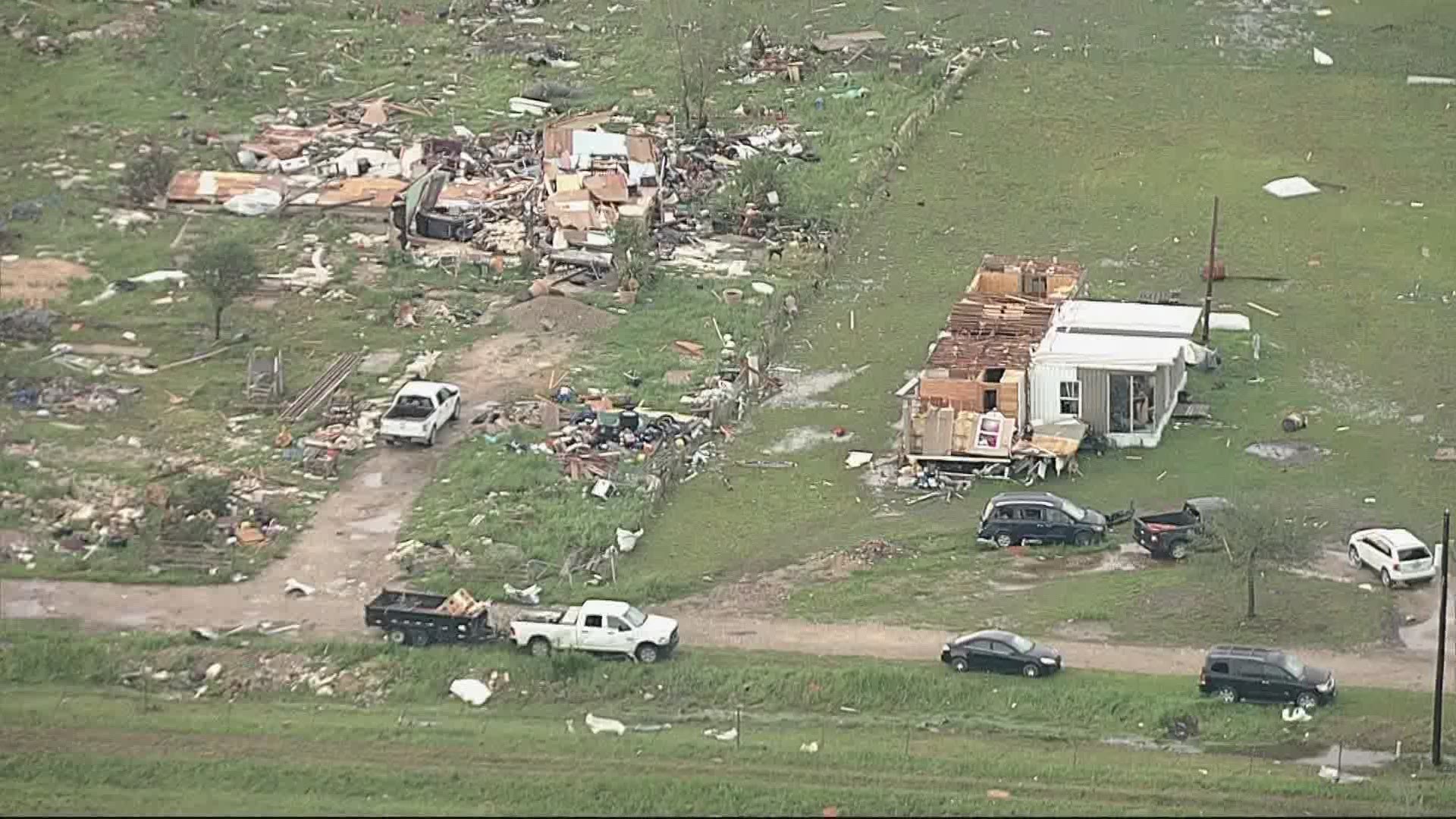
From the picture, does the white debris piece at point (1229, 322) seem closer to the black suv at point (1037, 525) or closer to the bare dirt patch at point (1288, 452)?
the bare dirt patch at point (1288, 452)

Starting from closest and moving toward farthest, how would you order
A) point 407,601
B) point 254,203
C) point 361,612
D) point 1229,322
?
point 407,601 → point 361,612 → point 1229,322 → point 254,203

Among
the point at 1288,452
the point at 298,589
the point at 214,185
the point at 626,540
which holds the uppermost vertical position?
the point at 298,589

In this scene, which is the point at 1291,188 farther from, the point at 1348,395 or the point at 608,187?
the point at 608,187

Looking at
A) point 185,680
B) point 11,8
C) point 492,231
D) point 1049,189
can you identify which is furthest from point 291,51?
point 185,680

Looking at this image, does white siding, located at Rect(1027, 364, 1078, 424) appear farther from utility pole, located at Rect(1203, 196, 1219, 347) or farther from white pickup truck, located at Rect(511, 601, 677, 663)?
white pickup truck, located at Rect(511, 601, 677, 663)

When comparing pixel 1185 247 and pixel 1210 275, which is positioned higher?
pixel 1210 275

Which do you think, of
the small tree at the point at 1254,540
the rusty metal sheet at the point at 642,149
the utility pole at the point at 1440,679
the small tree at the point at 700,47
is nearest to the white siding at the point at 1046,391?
the small tree at the point at 1254,540

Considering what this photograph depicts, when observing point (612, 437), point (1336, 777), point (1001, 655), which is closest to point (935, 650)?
point (1001, 655)
